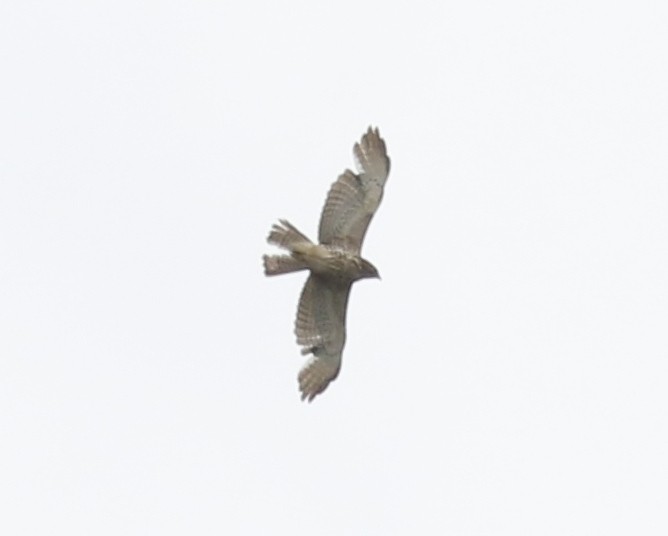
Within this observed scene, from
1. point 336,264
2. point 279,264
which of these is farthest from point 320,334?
point 279,264

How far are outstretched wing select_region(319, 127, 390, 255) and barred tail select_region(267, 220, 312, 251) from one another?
64cm

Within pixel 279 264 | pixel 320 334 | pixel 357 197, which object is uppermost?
pixel 357 197

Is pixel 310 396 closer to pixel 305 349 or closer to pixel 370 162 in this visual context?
pixel 305 349

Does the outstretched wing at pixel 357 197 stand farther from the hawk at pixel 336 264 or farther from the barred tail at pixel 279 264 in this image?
the barred tail at pixel 279 264

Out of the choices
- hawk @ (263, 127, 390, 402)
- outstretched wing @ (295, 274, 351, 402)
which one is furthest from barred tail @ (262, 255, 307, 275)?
outstretched wing @ (295, 274, 351, 402)

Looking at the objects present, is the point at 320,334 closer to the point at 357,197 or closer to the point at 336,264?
the point at 336,264

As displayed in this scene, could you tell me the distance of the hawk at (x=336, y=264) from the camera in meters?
25.5

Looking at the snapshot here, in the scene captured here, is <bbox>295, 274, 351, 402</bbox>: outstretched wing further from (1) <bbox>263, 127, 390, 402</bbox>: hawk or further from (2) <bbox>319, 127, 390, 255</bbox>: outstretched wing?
(2) <bbox>319, 127, 390, 255</bbox>: outstretched wing

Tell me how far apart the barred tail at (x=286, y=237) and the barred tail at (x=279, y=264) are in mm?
162

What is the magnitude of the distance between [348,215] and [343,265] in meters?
0.86

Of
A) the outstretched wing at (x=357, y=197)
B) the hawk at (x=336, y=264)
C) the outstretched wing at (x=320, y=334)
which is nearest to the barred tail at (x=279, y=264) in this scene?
the hawk at (x=336, y=264)

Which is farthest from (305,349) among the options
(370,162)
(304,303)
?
(370,162)

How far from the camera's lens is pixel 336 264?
25422 millimetres

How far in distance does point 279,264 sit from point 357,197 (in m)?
1.86
